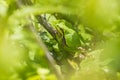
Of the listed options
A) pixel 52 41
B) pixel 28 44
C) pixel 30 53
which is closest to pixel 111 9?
pixel 28 44

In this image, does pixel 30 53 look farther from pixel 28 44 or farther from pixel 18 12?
pixel 18 12

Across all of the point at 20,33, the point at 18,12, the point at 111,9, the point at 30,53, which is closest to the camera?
the point at 111,9

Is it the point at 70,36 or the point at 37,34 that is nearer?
the point at 37,34

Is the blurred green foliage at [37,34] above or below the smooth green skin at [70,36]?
below

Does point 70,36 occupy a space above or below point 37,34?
above

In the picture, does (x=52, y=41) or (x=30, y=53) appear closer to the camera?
(x=30, y=53)

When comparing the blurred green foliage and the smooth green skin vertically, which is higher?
the smooth green skin

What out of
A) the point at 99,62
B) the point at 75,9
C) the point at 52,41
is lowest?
the point at 75,9

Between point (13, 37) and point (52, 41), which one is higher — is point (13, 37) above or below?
below

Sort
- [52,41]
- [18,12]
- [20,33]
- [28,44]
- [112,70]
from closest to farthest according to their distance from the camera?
[18,12]
[20,33]
[28,44]
[112,70]
[52,41]

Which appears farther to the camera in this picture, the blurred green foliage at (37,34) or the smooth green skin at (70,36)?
the smooth green skin at (70,36)

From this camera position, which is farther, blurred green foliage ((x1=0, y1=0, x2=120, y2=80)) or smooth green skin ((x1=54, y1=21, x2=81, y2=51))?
smooth green skin ((x1=54, y1=21, x2=81, y2=51))
